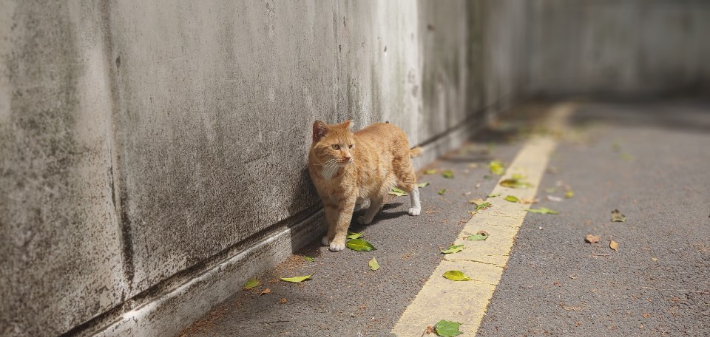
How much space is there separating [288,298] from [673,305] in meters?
1.94

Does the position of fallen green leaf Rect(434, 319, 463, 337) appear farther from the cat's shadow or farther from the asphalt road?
the cat's shadow

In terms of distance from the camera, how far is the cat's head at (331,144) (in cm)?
350

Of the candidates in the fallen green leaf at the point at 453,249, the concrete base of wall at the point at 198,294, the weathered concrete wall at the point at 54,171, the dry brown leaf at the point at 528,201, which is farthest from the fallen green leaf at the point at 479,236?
the weathered concrete wall at the point at 54,171

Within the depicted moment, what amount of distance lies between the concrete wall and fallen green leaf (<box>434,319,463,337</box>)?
1.09 metres

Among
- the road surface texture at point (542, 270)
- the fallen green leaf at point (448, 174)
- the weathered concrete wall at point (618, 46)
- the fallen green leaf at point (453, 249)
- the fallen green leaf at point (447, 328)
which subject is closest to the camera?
the fallen green leaf at point (447, 328)

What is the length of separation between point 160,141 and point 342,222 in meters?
1.46

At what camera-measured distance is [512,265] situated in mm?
3488

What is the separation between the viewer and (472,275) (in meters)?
3.36

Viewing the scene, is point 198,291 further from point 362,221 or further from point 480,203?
point 480,203

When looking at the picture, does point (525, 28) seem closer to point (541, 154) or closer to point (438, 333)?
point (541, 154)

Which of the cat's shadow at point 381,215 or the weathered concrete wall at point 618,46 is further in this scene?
the weathered concrete wall at point 618,46

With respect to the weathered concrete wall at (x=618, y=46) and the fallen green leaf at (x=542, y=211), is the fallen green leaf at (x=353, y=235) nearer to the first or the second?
the fallen green leaf at (x=542, y=211)

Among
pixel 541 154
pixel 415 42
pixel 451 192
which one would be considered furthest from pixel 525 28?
pixel 451 192

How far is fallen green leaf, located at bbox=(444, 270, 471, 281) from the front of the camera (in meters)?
3.29
